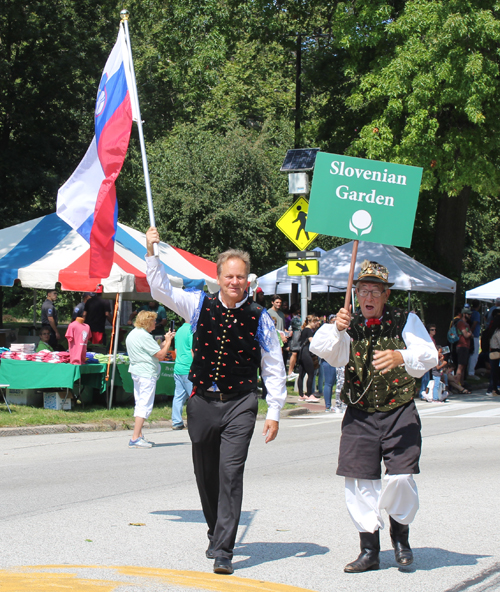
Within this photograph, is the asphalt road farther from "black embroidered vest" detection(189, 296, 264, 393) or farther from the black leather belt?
"black embroidered vest" detection(189, 296, 264, 393)

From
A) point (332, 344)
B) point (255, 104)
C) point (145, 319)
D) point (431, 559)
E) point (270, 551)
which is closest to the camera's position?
point (332, 344)

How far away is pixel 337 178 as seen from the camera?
16.7 ft

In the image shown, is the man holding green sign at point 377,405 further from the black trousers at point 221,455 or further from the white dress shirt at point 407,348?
the black trousers at point 221,455

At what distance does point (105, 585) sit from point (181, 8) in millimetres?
20503

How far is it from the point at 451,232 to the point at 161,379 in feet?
35.1

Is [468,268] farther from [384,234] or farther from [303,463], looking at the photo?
[384,234]

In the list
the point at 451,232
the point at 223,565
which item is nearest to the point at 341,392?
the point at 223,565

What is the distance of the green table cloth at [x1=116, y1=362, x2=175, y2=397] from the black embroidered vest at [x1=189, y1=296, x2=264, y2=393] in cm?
927

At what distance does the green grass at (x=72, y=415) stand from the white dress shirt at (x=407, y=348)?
8.06 m

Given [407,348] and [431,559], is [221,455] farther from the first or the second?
[431,559]

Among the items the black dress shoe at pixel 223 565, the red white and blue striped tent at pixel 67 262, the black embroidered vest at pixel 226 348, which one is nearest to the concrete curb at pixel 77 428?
the red white and blue striped tent at pixel 67 262

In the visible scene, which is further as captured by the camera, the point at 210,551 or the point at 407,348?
the point at 210,551

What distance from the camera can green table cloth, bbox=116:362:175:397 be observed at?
1391cm

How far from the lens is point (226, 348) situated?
479 cm
